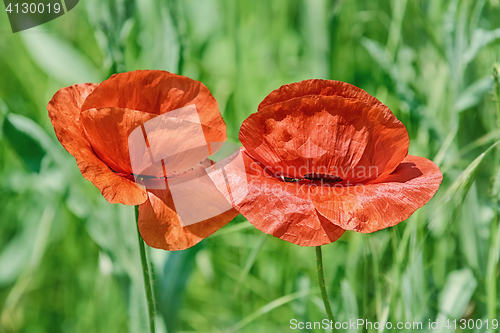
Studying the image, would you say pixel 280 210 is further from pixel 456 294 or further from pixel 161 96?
pixel 456 294

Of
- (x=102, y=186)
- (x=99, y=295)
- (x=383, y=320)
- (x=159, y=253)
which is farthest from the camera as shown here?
(x=99, y=295)

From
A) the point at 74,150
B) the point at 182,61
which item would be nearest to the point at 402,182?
the point at 74,150

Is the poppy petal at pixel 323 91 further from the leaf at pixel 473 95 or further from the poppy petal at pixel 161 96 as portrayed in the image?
the leaf at pixel 473 95

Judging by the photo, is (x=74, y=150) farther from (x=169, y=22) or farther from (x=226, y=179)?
(x=169, y=22)

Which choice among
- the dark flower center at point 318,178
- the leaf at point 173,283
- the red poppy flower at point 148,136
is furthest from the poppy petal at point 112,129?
the leaf at point 173,283

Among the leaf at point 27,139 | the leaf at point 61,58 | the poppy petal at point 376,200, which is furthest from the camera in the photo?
the leaf at point 61,58

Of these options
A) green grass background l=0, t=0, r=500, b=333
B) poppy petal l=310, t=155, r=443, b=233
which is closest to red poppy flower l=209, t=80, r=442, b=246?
poppy petal l=310, t=155, r=443, b=233

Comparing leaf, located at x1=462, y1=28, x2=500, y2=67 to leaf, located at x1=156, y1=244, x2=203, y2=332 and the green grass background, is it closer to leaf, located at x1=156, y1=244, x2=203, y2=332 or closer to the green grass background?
the green grass background

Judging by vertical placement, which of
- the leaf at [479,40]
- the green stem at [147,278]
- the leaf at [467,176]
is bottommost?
the green stem at [147,278]
